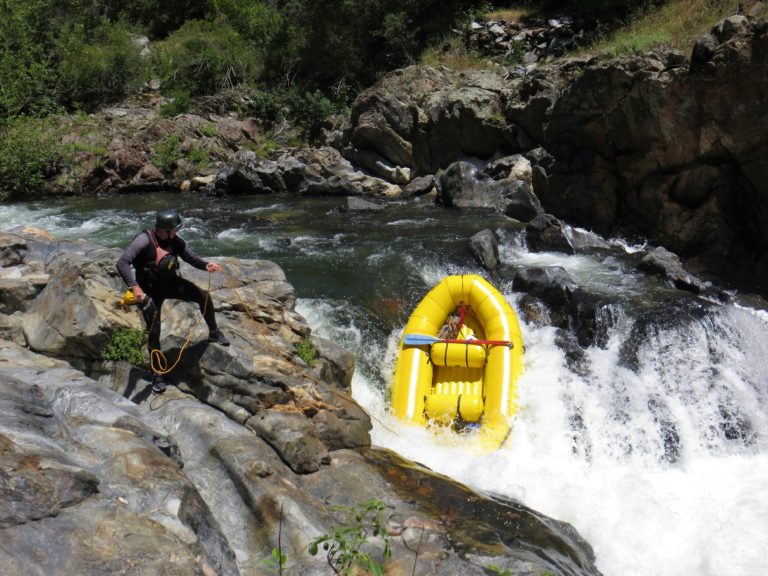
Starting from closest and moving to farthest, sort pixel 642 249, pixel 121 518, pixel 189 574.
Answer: pixel 189 574
pixel 121 518
pixel 642 249

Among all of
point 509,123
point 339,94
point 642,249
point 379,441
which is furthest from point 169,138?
point 379,441

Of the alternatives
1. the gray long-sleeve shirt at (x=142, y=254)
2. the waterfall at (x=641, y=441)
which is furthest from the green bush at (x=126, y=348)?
the waterfall at (x=641, y=441)

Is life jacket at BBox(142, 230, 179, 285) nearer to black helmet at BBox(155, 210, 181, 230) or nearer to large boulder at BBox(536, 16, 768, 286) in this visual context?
black helmet at BBox(155, 210, 181, 230)

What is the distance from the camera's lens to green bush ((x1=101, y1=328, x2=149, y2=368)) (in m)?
5.54

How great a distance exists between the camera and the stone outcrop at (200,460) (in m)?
3.25

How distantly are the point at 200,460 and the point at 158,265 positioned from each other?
1630 millimetres

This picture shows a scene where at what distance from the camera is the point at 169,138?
20.1m

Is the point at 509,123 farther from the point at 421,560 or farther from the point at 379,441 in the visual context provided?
the point at 421,560

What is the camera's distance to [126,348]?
18.2ft

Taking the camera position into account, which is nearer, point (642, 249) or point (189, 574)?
point (189, 574)

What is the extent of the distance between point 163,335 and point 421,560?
10.5 feet

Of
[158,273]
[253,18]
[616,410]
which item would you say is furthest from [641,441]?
[253,18]

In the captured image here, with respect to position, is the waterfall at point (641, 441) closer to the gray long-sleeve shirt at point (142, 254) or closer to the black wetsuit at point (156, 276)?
the black wetsuit at point (156, 276)

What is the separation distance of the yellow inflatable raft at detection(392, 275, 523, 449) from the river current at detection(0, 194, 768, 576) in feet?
0.83
